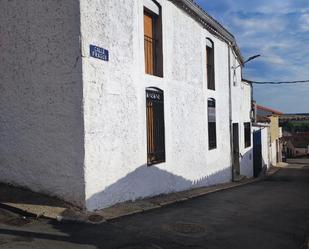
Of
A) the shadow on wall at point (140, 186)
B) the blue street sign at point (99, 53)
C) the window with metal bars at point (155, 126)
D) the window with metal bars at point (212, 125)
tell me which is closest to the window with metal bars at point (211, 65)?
the window with metal bars at point (212, 125)

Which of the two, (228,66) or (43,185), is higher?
(228,66)

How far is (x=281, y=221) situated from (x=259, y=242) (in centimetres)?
198

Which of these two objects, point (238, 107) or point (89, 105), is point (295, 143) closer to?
point (238, 107)

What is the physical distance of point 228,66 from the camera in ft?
59.4

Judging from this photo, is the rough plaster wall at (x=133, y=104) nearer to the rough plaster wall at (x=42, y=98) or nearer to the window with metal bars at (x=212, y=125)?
the rough plaster wall at (x=42, y=98)

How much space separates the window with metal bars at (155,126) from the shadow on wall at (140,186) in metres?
0.35

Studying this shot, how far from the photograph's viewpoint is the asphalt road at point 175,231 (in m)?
6.04

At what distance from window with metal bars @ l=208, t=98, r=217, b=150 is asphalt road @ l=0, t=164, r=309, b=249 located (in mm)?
6051

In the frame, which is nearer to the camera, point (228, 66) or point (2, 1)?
point (2, 1)

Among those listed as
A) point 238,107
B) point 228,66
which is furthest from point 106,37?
point 238,107

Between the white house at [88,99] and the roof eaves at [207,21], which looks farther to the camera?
the roof eaves at [207,21]

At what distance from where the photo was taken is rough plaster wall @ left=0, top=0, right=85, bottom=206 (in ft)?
24.8

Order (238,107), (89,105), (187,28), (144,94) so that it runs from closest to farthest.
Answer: (89,105) < (144,94) < (187,28) < (238,107)

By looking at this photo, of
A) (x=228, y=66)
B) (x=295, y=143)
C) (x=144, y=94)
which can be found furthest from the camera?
(x=295, y=143)
